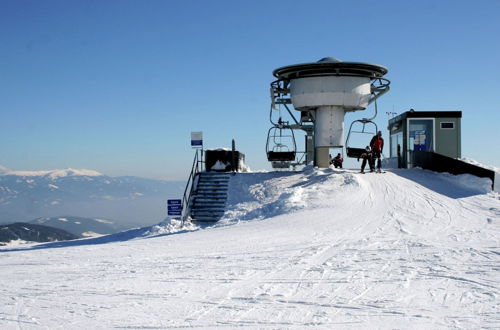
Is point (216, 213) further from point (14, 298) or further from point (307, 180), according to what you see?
point (14, 298)

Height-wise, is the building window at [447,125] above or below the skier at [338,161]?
above

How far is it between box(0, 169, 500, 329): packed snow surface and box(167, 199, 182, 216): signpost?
1.61 ft

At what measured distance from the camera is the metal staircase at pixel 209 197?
18938 mm

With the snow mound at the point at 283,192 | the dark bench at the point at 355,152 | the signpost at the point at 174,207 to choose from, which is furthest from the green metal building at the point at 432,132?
the signpost at the point at 174,207

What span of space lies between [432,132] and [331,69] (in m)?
7.19

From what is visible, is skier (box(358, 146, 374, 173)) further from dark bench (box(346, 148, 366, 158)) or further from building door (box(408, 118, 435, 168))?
building door (box(408, 118, 435, 168))

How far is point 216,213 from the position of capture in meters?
18.9

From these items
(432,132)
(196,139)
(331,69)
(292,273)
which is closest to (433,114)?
(432,132)

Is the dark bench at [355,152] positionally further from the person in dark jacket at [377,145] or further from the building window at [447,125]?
the building window at [447,125]

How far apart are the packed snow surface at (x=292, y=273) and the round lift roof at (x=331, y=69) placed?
6.65 m

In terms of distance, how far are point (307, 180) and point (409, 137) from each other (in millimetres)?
8045

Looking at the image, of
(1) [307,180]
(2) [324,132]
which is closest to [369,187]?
(1) [307,180]

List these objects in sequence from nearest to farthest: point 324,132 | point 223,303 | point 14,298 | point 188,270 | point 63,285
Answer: point 223,303, point 14,298, point 63,285, point 188,270, point 324,132

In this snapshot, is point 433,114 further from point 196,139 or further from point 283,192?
point 196,139
